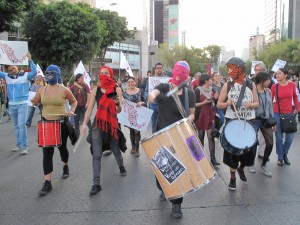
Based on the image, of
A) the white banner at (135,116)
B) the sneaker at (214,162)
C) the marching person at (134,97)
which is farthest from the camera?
the marching person at (134,97)

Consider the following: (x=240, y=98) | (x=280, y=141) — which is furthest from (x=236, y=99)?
(x=280, y=141)

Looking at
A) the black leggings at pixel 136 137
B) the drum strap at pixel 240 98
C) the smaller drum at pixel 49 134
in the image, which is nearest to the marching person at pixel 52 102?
the smaller drum at pixel 49 134

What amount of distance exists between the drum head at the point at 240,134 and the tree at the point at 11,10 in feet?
42.8

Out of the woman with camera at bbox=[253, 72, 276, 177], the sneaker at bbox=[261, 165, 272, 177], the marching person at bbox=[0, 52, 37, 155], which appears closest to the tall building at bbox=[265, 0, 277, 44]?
the woman with camera at bbox=[253, 72, 276, 177]

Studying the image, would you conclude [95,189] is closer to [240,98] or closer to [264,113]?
[240,98]

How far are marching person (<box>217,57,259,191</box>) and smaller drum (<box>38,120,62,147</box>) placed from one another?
2456mm

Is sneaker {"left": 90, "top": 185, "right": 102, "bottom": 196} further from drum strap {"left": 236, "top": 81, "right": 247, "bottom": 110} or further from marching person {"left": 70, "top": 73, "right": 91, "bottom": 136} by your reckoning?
marching person {"left": 70, "top": 73, "right": 91, "bottom": 136}

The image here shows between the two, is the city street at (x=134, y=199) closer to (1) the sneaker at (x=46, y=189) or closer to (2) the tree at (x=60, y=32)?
(1) the sneaker at (x=46, y=189)

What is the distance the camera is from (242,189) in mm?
5234

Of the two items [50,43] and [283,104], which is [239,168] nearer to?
[283,104]

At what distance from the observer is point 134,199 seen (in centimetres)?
485

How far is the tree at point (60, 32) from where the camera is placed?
2616 cm

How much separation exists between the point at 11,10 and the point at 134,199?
13318 millimetres

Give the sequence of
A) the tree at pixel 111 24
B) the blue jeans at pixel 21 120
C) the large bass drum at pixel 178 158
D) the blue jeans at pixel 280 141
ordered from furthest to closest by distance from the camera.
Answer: the tree at pixel 111 24 → the blue jeans at pixel 21 120 → the blue jeans at pixel 280 141 → the large bass drum at pixel 178 158
